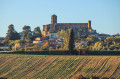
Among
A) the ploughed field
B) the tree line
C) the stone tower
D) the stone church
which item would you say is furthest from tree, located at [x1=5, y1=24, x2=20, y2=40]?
the ploughed field

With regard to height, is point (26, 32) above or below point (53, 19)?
below

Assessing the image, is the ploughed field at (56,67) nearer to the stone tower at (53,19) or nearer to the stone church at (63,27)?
the stone church at (63,27)

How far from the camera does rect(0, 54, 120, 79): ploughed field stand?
124 feet

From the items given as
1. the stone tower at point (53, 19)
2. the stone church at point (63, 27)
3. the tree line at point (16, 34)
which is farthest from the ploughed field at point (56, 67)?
the stone tower at point (53, 19)

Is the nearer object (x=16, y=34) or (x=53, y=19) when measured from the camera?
(x=16, y=34)

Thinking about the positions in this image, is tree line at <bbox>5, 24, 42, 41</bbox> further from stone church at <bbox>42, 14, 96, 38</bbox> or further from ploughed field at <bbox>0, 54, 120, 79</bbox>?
ploughed field at <bbox>0, 54, 120, 79</bbox>

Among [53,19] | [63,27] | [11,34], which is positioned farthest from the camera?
[53,19]

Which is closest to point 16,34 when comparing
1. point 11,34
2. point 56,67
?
point 11,34

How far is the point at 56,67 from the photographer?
138ft

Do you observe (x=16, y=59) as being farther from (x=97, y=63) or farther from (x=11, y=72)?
(x=97, y=63)

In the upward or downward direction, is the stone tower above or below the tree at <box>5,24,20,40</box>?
above

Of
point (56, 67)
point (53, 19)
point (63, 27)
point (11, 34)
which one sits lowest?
point (56, 67)

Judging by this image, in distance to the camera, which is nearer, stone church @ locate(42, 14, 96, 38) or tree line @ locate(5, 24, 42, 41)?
tree line @ locate(5, 24, 42, 41)

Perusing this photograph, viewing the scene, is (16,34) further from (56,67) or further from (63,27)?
(56,67)
